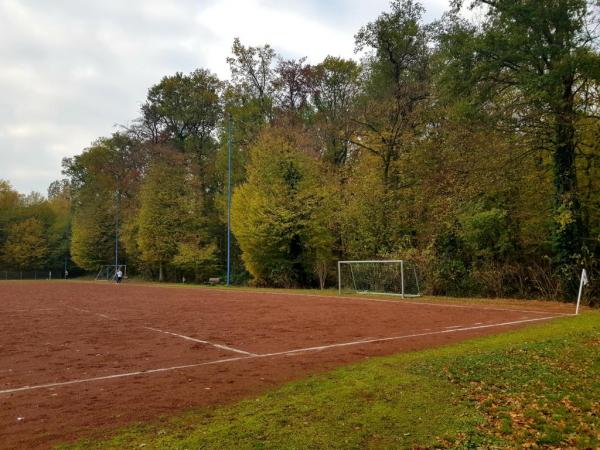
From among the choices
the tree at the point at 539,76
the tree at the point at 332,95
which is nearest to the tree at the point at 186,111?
the tree at the point at 332,95

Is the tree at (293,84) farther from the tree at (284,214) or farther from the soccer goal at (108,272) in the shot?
the soccer goal at (108,272)

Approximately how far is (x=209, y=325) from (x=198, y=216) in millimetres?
36985

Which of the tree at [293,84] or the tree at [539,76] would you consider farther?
the tree at [293,84]

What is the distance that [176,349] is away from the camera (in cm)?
1000

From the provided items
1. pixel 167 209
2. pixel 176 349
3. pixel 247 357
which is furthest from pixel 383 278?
pixel 167 209

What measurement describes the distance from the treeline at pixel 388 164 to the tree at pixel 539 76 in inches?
2.6

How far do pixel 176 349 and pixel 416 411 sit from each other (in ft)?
19.6

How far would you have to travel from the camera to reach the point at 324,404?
18.6 feet

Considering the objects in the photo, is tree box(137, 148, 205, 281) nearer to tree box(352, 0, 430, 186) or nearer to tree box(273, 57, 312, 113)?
tree box(273, 57, 312, 113)

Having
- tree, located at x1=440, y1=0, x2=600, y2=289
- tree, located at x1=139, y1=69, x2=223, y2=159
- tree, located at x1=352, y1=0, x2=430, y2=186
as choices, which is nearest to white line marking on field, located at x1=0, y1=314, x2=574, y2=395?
tree, located at x1=440, y1=0, x2=600, y2=289

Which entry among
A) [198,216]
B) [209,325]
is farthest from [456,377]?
[198,216]

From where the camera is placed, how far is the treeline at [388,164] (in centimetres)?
1886

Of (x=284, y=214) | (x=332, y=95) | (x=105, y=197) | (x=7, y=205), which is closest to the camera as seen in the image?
(x=284, y=214)

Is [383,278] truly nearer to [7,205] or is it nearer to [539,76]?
[539,76]
